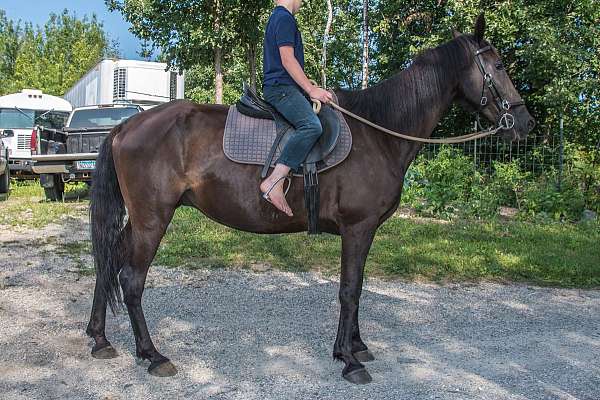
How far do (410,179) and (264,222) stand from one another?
8.94 metres

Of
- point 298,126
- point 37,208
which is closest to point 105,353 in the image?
point 298,126

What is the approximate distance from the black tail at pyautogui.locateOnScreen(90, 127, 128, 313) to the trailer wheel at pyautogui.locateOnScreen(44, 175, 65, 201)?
10.1 m

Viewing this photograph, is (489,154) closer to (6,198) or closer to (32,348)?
(32,348)

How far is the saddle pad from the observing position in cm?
407

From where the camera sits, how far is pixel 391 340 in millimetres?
4668

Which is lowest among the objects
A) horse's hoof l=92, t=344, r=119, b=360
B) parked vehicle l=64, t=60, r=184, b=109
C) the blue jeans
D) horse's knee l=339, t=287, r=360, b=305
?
horse's hoof l=92, t=344, r=119, b=360

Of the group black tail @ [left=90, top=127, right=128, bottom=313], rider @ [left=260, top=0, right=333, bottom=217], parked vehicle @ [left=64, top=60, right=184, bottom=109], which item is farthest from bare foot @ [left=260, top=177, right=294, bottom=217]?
parked vehicle @ [left=64, top=60, right=184, bottom=109]

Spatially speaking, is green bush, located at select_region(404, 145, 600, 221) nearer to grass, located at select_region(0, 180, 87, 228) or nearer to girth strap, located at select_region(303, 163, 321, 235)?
grass, located at select_region(0, 180, 87, 228)

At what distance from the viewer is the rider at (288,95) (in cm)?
393

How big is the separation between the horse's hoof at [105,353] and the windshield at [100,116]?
11.1 metres

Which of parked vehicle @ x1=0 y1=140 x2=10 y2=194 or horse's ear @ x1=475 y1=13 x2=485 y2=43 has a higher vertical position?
horse's ear @ x1=475 y1=13 x2=485 y2=43

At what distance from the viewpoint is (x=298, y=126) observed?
13.0 feet

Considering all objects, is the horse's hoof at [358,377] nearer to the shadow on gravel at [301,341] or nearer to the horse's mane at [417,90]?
the shadow on gravel at [301,341]

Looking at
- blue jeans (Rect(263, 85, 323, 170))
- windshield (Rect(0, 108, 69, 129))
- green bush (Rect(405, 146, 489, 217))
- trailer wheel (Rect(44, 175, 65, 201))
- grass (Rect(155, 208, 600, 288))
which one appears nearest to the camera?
blue jeans (Rect(263, 85, 323, 170))
